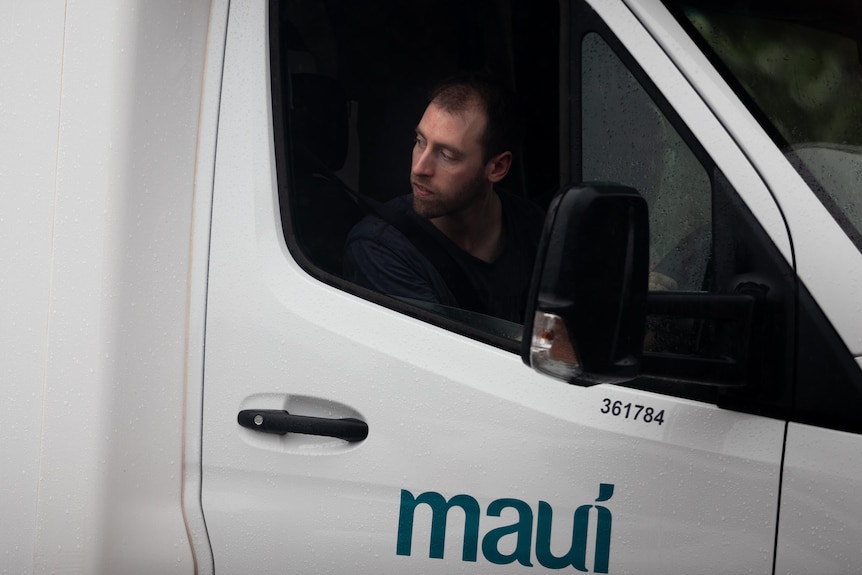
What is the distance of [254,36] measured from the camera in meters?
2.02

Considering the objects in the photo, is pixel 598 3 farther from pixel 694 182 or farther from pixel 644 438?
pixel 644 438

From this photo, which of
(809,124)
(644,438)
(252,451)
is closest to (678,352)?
(644,438)

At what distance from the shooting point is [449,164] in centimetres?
210

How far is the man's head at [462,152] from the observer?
2.10m

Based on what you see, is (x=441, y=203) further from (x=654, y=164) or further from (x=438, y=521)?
(x=438, y=521)

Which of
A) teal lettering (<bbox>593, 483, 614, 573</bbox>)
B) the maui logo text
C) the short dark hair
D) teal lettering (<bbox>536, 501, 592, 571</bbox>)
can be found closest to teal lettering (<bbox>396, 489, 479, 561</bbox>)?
the maui logo text

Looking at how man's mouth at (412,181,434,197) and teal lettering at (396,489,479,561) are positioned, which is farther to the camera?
man's mouth at (412,181,434,197)

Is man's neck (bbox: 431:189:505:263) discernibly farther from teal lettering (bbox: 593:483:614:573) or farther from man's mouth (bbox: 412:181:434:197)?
teal lettering (bbox: 593:483:614:573)

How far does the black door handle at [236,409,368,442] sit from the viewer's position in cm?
190

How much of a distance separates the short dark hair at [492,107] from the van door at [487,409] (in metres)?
0.17

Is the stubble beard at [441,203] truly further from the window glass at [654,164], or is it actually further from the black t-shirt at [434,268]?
the window glass at [654,164]

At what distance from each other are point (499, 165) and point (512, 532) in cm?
74

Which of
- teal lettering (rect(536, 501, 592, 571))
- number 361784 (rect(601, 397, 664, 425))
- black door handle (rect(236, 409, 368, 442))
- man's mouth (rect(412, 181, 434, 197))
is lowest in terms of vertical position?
teal lettering (rect(536, 501, 592, 571))

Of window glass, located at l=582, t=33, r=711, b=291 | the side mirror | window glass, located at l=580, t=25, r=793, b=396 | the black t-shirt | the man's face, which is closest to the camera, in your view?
the side mirror
